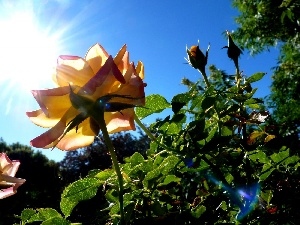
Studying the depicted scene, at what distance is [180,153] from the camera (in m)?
0.63

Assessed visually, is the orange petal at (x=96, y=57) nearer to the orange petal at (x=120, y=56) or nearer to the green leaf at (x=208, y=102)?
the orange petal at (x=120, y=56)

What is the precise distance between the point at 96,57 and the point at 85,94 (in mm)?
76

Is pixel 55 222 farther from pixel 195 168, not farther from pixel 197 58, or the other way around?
pixel 197 58

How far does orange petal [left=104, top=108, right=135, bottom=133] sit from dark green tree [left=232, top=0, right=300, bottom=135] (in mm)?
7770

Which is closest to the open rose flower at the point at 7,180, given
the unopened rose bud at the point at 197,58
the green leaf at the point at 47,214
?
the green leaf at the point at 47,214

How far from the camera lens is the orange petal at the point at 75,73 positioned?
1.90ft

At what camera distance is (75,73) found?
22.8 inches

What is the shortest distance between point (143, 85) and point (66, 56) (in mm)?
136

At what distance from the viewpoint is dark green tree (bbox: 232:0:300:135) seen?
8.50m

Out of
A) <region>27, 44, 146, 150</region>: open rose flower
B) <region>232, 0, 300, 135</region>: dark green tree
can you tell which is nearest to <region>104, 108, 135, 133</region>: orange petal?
<region>27, 44, 146, 150</region>: open rose flower

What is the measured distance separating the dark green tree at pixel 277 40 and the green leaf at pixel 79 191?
7766mm

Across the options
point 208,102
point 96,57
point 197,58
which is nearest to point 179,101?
point 208,102

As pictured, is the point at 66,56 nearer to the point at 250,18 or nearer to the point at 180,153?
the point at 180,153

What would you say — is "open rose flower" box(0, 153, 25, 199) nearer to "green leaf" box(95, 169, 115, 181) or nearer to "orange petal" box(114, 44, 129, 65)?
"green leaf" box(95, 169, 115, 181)
